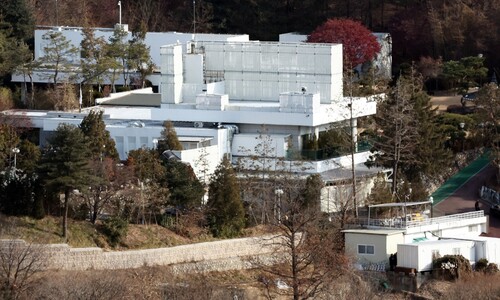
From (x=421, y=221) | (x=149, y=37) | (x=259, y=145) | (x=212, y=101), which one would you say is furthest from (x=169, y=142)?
(x=149, y=37)

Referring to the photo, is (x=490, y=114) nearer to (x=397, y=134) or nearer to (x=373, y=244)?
(x=397, y=134)

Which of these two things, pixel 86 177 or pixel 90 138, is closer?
pixel 86 177

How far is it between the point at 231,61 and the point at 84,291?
15216mm

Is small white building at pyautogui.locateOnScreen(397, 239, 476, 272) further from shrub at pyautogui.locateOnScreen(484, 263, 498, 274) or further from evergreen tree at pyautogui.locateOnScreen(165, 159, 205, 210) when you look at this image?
evergreen tree at pyautogui.locateOnScreen(165, 159, 205, 210)

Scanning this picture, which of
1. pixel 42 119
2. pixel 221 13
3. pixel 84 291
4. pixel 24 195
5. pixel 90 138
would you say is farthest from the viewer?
pixel 221 13

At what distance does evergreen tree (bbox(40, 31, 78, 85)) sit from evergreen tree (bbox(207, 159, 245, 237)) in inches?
514

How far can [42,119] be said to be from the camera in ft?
149

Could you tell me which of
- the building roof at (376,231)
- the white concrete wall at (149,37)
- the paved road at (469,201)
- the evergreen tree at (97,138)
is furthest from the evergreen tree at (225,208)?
the white concrete wall at (149,37)

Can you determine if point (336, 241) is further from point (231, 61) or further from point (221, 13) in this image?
point (221, 13)

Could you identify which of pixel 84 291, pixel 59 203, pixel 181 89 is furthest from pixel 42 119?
pixel 84 291

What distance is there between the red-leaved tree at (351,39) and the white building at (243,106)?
26.9 feet

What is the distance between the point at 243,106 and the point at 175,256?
29.4ft

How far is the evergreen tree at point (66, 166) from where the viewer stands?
36375mm

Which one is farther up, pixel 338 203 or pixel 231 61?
pixel 231 61
